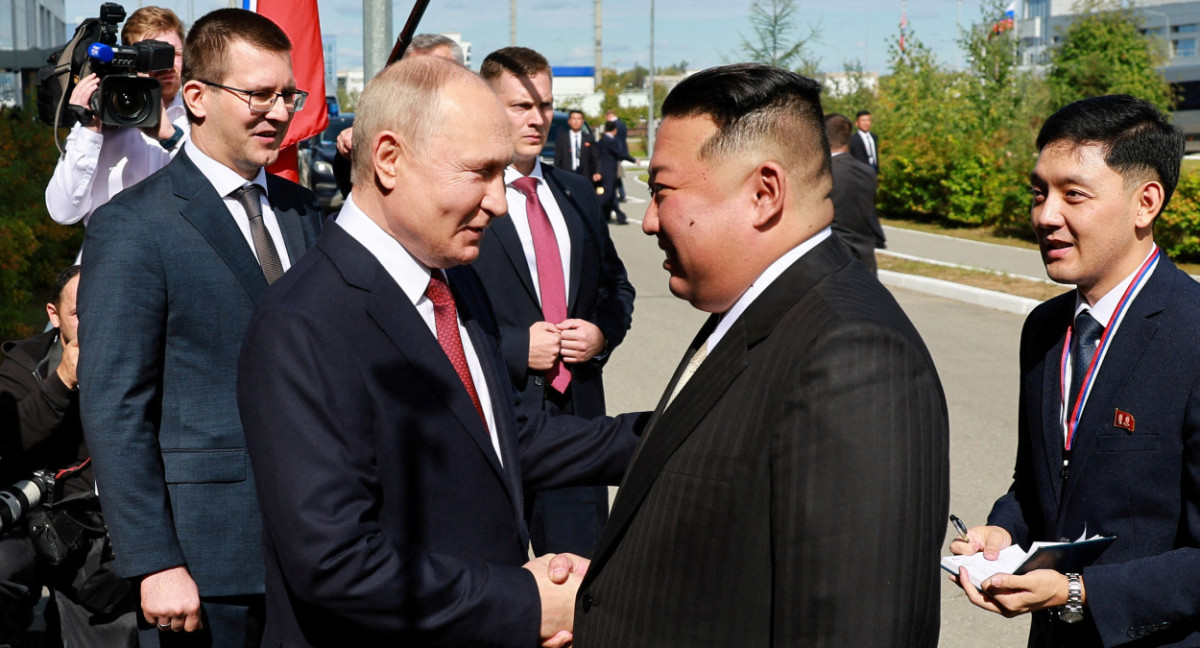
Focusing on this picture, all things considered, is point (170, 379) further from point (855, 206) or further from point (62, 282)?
point (855, 206)

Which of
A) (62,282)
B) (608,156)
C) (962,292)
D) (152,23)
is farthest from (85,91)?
(608,156)

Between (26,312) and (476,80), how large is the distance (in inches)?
342

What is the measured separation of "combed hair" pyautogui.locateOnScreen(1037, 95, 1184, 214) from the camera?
2506 mm

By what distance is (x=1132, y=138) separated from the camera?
8.21 feet

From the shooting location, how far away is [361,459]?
2055mm

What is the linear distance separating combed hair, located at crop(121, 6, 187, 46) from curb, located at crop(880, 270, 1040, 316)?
30.4 ft

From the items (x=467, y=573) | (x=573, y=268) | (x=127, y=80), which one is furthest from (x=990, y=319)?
(x=467, y=573)

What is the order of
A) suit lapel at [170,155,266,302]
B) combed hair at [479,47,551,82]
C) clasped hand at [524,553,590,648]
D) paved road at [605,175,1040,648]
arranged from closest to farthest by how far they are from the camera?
clasped hand at [524,553,590,648]
suit lapel at [170,155,266,302]
combed hair at [479,47,551,82]
paved road at [605,175,1040,648]

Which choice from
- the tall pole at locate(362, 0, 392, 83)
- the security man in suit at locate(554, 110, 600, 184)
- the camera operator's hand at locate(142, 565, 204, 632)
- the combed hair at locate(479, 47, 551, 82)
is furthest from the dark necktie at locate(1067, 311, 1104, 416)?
the security man in suit at locate(554, 110, 600, 184)

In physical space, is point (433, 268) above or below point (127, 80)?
below

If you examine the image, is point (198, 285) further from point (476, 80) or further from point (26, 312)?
point (26, 312)

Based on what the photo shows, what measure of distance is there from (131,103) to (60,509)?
1.42 metres

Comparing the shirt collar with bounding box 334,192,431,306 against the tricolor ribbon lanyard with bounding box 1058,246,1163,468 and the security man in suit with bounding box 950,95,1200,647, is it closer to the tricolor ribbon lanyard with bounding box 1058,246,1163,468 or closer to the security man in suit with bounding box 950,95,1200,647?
the security man in suit with bounding box 950,95,1200,647

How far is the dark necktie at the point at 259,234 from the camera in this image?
3031 mm
